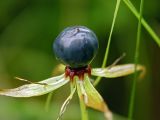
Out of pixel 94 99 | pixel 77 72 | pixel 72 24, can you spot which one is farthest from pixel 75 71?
pixel 72 24

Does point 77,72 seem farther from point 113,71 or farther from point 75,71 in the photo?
point 113,71

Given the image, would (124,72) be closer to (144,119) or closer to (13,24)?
(144,119)

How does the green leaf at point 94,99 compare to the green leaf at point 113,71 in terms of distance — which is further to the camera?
the green leaf at point 113,71

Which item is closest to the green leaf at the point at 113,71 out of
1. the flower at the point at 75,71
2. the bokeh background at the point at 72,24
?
the flower at the point at 75,71

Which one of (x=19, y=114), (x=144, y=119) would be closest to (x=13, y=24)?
(x=19, y=114)

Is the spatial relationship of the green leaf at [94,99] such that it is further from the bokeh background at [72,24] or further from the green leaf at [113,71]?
the bokeh background at [72,24]

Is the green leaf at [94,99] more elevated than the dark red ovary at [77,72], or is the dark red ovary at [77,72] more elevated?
the dark red ovary at [77,72]
